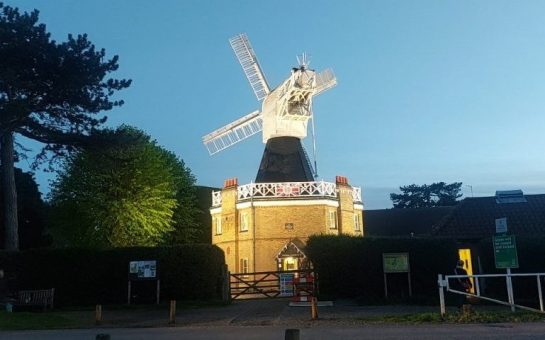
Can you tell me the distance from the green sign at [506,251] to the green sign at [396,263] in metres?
7.51

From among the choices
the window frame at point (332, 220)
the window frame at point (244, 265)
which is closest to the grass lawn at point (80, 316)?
the window frame at point (244, 265)

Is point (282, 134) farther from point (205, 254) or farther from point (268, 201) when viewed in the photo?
point (205, 254)

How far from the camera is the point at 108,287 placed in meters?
27.9

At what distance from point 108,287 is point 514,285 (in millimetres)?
18080

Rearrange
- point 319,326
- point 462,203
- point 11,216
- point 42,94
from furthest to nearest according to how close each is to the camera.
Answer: point 462,203 → point 11,216 → point 42,94 → point 319,326

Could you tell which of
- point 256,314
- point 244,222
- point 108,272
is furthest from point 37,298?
point 244,222

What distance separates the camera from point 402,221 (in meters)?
55.5

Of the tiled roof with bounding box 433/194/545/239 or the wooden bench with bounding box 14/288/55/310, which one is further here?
the tiled roof with bounding box 433/194/545/239

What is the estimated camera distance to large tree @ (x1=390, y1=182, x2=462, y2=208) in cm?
8081

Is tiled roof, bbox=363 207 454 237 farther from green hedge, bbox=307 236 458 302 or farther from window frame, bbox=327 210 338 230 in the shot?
green hedge, bbox=307 236 458 302

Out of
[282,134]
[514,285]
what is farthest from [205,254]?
[282,134]

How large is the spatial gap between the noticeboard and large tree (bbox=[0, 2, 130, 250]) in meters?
6.62

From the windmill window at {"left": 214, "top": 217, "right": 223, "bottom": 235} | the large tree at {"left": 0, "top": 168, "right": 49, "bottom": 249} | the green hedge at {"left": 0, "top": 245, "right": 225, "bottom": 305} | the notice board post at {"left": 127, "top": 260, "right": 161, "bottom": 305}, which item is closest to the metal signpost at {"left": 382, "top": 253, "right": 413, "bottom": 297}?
the green hedge at {"left": 0, "top": 245, "right": 225, "bottom": 305}

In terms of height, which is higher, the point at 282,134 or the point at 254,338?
the point at 282,134
